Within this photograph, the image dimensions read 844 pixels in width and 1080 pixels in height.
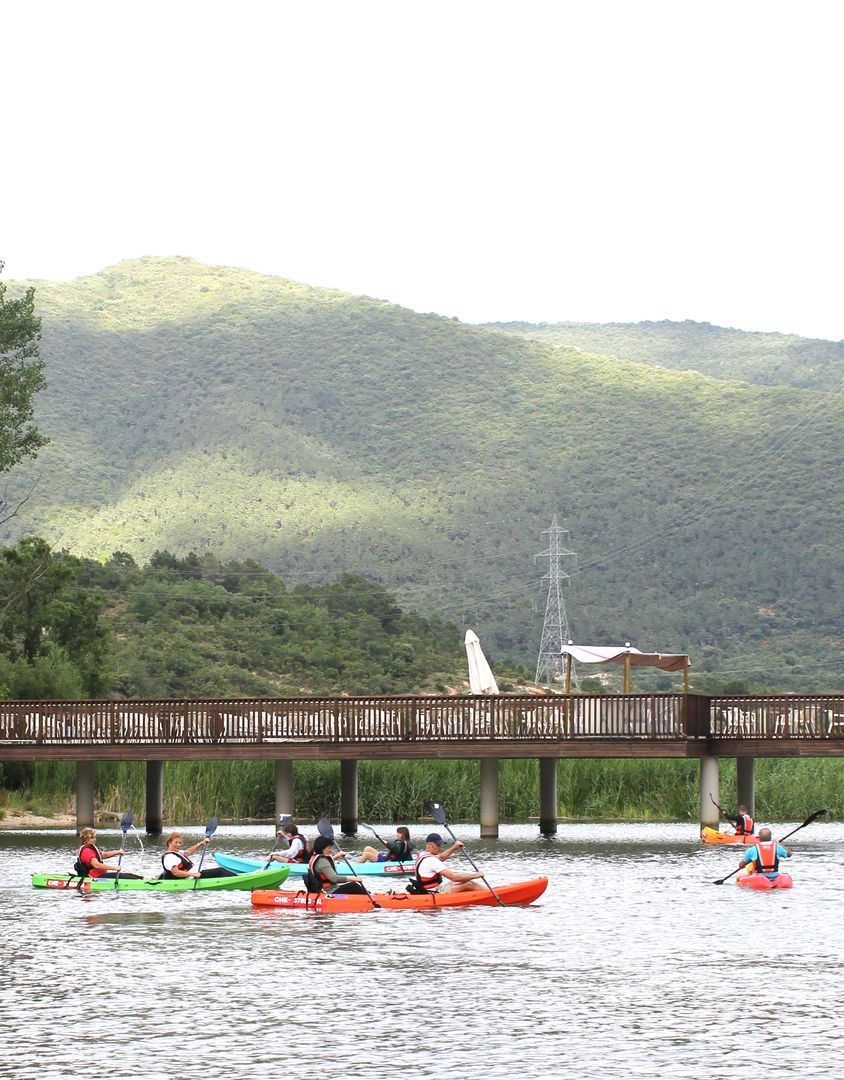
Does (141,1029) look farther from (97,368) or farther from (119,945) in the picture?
(97,368)

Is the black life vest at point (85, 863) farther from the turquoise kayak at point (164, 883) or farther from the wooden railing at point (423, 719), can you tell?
the wooden railing at point (423, 719)

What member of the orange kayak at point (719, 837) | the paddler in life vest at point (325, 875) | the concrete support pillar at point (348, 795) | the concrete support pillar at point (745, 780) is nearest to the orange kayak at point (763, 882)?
the paddler in life vest at point (325, 875)

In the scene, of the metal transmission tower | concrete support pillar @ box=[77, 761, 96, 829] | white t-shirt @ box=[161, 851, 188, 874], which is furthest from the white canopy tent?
the metal transmission tower

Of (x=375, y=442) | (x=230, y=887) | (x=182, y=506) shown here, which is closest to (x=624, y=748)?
(x=230, y=887)

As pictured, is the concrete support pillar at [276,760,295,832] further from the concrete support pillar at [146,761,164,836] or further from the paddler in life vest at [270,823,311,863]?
the paddler in life vest at [270,823,311,863]

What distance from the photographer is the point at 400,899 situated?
104ft

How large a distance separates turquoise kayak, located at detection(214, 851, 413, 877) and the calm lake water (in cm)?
136

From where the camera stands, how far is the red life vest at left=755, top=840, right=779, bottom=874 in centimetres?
3509

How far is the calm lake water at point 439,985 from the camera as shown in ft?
60.5

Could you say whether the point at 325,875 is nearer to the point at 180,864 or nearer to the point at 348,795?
the point at 180,864

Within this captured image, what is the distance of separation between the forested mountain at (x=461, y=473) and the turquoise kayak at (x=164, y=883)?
7962 cm

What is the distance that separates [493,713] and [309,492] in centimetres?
9611

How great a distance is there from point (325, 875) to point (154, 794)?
765 inches

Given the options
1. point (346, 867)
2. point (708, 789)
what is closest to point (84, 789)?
point (346, 867)
